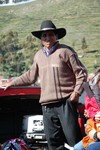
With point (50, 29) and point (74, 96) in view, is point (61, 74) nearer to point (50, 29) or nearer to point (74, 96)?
point (74, 96)

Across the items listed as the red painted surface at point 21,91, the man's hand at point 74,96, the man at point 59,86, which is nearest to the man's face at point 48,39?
the man at point 59,86

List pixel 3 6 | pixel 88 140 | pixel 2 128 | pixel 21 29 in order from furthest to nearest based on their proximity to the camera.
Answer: pixel 3 6
pixel 21 29
pixel 2 128
pixel 88 140

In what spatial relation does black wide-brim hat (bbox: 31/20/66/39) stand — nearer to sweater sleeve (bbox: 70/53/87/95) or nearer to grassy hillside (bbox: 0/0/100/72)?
sweater sleeve (bbox: 70/53/87/95)

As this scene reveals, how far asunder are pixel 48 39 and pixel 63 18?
6786cm

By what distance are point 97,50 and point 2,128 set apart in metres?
59.6

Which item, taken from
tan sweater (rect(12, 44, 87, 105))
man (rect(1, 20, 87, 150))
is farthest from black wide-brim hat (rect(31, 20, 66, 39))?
tan sweater (rect(12, 44, 87, 105))

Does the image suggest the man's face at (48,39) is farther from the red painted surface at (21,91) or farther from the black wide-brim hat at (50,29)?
the red painted surface at (21,91)

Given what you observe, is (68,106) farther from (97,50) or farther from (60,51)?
(97,50)

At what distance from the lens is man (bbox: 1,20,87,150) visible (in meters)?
3.51

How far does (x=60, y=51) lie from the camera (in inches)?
139

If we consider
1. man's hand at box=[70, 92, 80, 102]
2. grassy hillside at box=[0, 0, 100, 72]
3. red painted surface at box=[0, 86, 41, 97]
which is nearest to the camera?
man's hand at box=[70, 92, 80, 102]

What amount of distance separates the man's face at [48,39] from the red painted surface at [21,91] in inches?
31.2

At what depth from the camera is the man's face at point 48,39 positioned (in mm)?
3601

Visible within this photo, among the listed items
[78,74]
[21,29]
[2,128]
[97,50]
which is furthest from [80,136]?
[21,29]
